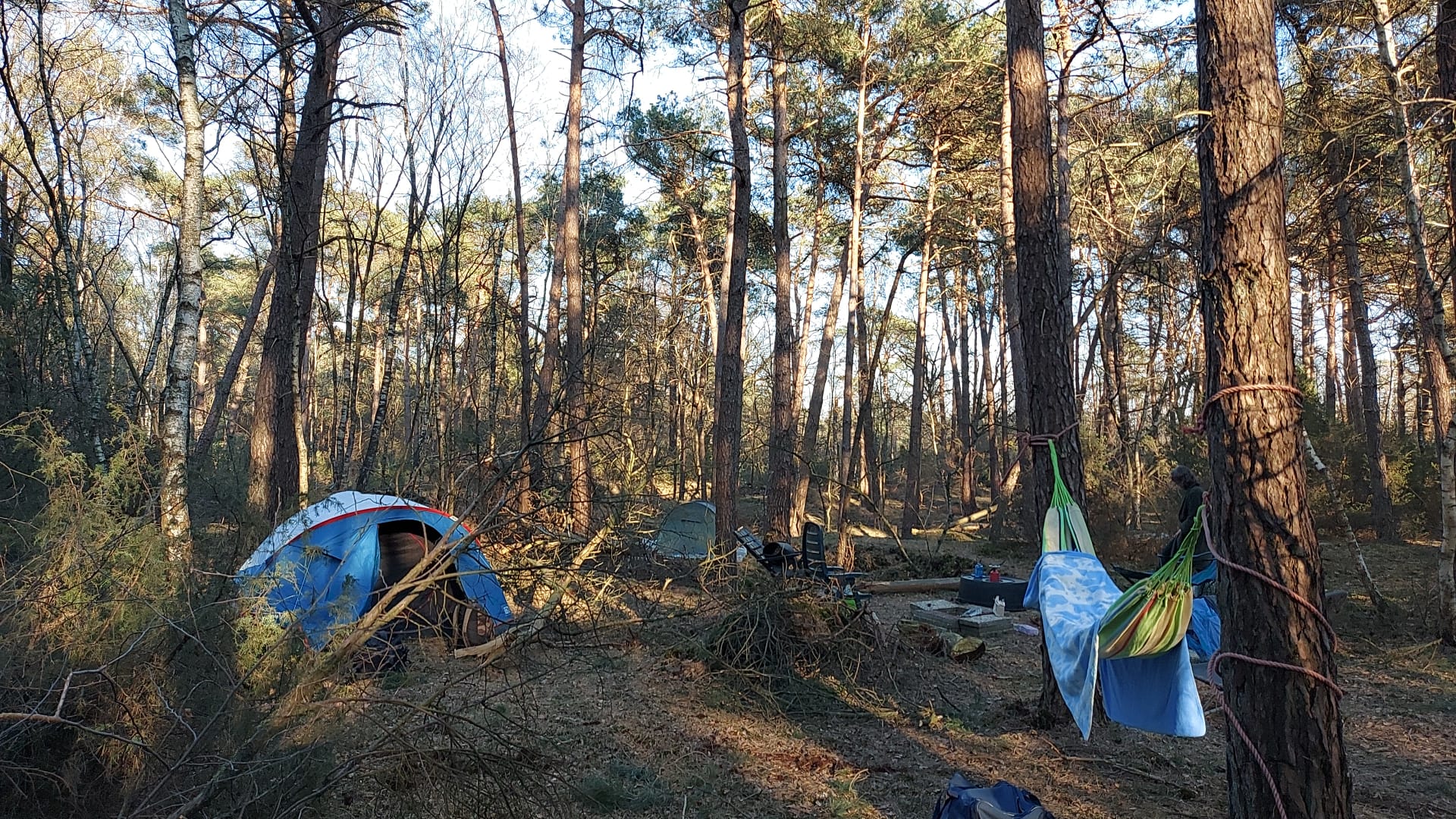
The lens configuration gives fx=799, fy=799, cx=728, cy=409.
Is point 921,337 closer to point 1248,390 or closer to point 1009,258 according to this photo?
point 1009,258

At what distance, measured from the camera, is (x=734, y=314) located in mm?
9219

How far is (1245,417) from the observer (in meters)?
2.75

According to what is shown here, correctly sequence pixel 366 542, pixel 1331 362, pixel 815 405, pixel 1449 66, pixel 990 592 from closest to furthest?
pixel 366 542 < pixel 1449 66 < pixel 990 592 < pixel 815 405 < pixel 1331 362

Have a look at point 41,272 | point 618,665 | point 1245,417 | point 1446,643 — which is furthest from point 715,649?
point 41,272

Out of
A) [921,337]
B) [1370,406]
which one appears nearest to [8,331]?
[921,337]

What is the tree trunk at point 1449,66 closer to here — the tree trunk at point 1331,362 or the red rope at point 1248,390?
the red rope at point 1248,390

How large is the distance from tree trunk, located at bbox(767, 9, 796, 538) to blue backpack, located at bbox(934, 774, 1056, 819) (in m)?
6.57

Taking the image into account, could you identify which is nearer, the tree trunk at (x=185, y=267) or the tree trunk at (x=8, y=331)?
the tree trunk at (x=185, y=267)

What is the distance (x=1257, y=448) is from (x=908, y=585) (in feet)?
Result: 23.5

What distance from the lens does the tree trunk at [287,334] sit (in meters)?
7.69

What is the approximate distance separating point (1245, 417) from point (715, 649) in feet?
12.8

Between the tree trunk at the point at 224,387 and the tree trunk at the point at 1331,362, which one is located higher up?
the tree trunk at the point at 1331,362

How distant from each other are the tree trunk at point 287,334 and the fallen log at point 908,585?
6.25m

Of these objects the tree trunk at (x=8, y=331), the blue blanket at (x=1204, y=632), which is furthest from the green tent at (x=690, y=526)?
the tree trunk at (x=8, y=331)
